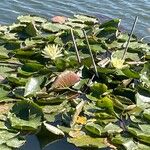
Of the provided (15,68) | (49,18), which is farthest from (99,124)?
(49,18)

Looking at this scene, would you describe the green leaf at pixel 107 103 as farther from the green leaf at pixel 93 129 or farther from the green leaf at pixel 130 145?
the green leaf at pixel 130 145

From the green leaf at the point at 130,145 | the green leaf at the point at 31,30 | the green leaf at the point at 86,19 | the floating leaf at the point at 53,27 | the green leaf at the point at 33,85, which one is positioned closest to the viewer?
the green leaf at the point at 130,145

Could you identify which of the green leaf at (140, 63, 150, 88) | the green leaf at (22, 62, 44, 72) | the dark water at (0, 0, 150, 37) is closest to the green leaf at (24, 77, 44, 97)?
the green leaf at (22, 62, 44, 72)

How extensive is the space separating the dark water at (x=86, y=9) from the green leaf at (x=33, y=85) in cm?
247

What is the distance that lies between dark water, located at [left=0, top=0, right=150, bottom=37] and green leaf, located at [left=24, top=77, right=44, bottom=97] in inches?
97.4

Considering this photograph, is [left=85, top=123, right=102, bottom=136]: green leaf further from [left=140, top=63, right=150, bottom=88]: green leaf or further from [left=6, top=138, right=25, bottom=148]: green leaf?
[left=140, top=63, right=150, bottom=88]: green leaf

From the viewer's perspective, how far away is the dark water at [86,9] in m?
7.27

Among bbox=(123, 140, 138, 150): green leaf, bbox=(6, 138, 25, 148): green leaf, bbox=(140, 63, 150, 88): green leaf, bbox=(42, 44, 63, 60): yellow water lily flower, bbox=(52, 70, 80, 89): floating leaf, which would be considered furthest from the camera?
bbox=(42, 44, 63, 60): yellow water lily flower

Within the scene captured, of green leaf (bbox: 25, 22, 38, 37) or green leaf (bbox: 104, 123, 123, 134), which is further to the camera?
green leaf (bbox: 25, 22, 38, 37)

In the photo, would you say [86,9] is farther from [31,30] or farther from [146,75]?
[146,75]

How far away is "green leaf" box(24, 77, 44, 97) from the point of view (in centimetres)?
447

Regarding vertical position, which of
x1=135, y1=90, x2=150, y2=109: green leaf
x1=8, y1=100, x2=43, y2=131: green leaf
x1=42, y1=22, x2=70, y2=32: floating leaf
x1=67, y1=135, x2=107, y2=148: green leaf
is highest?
x1=42, y1=22, x2=70, y2=32: floating leaf

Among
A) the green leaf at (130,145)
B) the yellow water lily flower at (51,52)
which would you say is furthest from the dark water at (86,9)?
the green leaf at (130,145)

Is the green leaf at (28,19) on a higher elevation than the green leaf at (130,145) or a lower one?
higher
